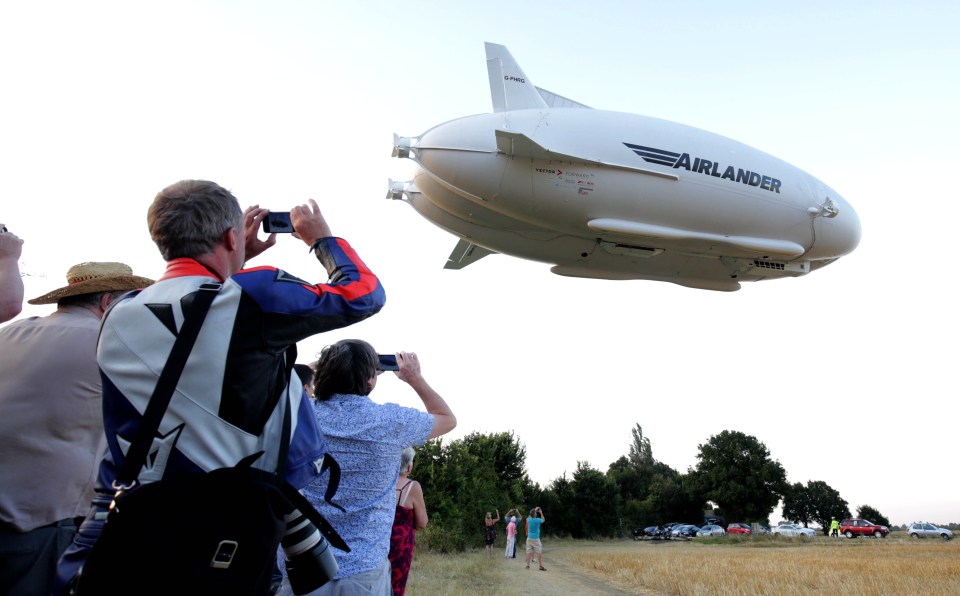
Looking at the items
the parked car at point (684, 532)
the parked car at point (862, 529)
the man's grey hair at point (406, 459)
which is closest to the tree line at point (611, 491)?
the parked car at point (684, 532)

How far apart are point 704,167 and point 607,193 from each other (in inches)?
115

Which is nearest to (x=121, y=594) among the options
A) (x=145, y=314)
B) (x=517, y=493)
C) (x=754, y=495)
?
(x=145, y=314)

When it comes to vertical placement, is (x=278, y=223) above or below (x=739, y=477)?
below

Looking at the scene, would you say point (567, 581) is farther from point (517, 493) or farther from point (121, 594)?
point (517, 493)

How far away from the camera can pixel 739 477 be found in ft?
262

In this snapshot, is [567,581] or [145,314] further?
[567,581]

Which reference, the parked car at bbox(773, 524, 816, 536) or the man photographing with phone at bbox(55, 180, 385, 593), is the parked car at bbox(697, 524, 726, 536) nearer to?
the parked car at bbox(773, 524, 816, 536)

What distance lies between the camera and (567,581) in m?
20.7

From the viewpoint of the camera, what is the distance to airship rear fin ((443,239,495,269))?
20781mm

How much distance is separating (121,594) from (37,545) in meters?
2.01

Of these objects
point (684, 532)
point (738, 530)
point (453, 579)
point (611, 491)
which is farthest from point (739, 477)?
point (453, 579)

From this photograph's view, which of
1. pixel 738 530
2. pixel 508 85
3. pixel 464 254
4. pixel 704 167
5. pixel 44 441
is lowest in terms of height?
pixel 44 441

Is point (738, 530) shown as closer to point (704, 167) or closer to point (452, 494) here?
point (452, 494)

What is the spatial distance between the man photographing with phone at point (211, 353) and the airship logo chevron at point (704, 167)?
14.9m
